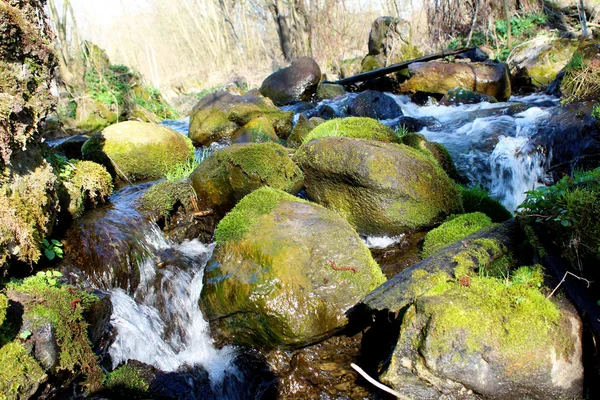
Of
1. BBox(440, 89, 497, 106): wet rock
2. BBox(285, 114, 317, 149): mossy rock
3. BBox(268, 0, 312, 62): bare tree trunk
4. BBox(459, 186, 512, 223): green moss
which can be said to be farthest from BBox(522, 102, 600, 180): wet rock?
BBox(268, 0, 312, 62): bare tree trunk

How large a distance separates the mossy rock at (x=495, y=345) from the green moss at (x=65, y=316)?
207 centimetres

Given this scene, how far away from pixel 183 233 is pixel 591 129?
594 centimetres

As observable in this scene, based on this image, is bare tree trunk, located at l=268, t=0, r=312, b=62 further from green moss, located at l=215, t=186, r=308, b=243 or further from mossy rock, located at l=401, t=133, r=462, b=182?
green moss, located at l=215, t=186, r=308, b=243

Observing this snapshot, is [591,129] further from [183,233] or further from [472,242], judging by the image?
[183,233]

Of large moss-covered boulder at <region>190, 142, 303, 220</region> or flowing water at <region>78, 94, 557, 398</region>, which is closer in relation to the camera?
flowing water at <region>78, 94, 557, 398</region>

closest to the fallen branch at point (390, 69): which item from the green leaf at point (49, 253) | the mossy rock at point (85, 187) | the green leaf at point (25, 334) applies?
the mossy rock at point (85, 187)

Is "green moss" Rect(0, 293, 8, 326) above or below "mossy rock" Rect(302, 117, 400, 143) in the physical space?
above

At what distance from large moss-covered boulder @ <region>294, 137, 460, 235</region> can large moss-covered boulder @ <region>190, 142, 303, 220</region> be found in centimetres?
47

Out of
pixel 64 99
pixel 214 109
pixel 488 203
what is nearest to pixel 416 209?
pixel 488 203

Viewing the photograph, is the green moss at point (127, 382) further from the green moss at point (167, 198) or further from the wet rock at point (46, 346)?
the green moss at point (167, 198)

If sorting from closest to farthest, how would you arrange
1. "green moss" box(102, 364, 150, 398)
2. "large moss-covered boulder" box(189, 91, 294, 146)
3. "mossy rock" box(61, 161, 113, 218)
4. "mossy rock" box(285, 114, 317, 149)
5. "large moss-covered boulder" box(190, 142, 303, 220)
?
"green moss" box(102, 364, 150, 398) → "mossy rock" box(61, 161, 113, 218) → "large moss-covered boulder" box(190, 142, 303, 220) → "mossy rock" box(285, 114, 317, 149) → "large moss-covered boulder" box(189, 91, 294, 146)

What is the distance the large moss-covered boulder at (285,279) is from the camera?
3.49 metres

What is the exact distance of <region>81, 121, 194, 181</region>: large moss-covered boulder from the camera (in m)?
7.18

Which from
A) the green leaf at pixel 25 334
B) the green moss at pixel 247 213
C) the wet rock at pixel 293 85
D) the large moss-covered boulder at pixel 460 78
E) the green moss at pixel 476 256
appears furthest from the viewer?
the wet rock at pixel 293 85
